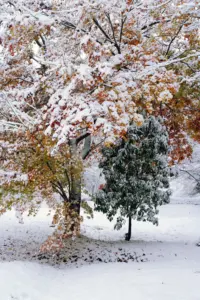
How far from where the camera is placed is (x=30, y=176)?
9.41 m

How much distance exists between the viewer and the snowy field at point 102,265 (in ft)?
23.6

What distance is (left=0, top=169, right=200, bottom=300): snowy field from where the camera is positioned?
718 cm

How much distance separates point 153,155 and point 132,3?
7.32 metres

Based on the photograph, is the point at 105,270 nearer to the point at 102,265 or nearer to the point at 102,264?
the point at 102,265

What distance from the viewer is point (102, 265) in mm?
10719

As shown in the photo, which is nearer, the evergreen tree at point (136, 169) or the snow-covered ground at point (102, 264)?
the snow-covered ground at point (102, 264)

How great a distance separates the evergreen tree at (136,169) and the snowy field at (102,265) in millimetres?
1831

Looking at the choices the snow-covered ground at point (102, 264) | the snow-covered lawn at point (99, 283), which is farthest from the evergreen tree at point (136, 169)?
the snow-covered lawn at point (99, 283)

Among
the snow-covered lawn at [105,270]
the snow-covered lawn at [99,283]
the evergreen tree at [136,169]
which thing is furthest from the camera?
the evergreen tree at [136,169]

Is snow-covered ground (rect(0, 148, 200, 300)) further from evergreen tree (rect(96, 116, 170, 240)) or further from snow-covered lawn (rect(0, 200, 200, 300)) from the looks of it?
evergreen tree (rect(96, 116, 170, 240))

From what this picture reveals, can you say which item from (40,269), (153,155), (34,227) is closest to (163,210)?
(34,227)

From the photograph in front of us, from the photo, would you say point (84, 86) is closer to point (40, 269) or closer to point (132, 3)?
point (132, 3)

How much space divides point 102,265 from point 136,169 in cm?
456

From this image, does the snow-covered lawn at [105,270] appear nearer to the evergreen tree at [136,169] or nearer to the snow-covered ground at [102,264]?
the snow-covered ground at [102,264]
